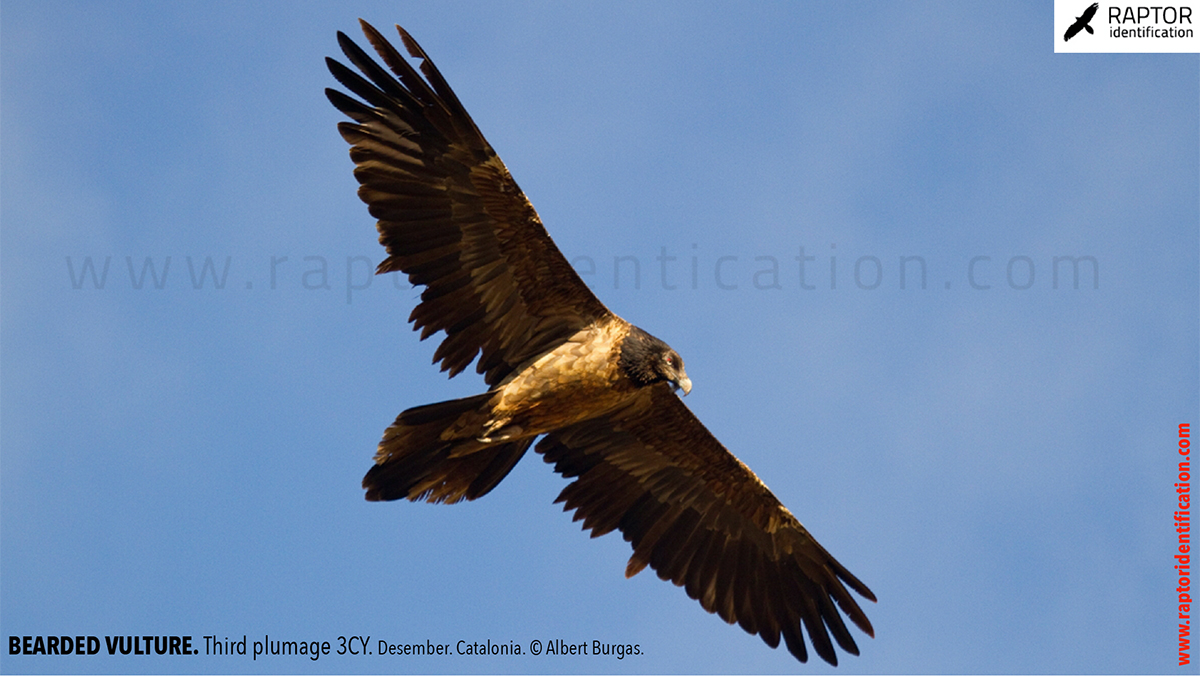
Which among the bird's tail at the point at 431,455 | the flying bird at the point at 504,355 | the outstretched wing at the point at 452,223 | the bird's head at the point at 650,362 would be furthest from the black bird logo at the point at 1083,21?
the bird's tail at the point at 431,455

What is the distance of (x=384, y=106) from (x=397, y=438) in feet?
9.58

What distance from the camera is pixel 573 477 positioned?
42.3 feet

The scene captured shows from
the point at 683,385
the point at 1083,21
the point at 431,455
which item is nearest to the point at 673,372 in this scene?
the point at 683,385

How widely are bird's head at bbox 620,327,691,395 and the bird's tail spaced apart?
1310 mm

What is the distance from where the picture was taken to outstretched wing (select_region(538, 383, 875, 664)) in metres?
12.7

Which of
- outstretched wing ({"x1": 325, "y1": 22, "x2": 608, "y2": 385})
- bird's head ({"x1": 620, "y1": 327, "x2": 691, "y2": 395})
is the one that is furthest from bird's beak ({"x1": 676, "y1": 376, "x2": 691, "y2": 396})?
outstretched wing ({"x1": 325, "y1": 22, "x2": 608, "y2": 385})

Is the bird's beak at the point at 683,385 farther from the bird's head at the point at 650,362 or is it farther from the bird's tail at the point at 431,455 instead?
the bird's tail at the point at 431,455

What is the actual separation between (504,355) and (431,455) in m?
1.16

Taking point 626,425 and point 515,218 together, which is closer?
point 515,218

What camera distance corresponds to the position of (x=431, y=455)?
11391mm

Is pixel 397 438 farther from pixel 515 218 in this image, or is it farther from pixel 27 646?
pixel 27 646

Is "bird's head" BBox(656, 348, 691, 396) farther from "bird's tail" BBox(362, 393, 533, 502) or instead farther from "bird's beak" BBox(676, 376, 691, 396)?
"bird's tail" BBox(362, 393, 533, 502)

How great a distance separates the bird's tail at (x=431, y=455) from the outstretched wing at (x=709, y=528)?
1.30m

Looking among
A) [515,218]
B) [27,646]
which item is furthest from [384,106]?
[27,646]
